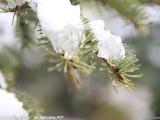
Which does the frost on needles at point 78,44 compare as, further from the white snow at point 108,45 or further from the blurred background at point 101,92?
the blurred background at point 101,92

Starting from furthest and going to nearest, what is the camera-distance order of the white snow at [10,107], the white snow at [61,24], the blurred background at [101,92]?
the blurred background at [101,92] → the white snow at [10,107] → the white snow at [61,24]

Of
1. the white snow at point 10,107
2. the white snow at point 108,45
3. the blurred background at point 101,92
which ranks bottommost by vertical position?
the blurred background at point 101,92

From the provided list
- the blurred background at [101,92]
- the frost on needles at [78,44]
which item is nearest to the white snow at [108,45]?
the frost on needles at [78,44]

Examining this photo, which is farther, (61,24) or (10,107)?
(10,107)

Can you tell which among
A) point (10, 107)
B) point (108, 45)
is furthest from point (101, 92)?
point (108, 45)

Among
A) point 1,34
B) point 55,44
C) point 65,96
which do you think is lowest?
point 65,96

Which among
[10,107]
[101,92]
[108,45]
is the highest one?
[108,45]

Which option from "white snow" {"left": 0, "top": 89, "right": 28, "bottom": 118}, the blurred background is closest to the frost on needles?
"white snow" {"left": 0, "top": 89, "right": 28, "bottom": 118}

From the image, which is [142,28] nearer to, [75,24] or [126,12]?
[126,12]

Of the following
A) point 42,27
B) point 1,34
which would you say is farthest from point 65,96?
point 42,27

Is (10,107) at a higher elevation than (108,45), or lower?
lower

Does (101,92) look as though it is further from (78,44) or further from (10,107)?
(78,44)
